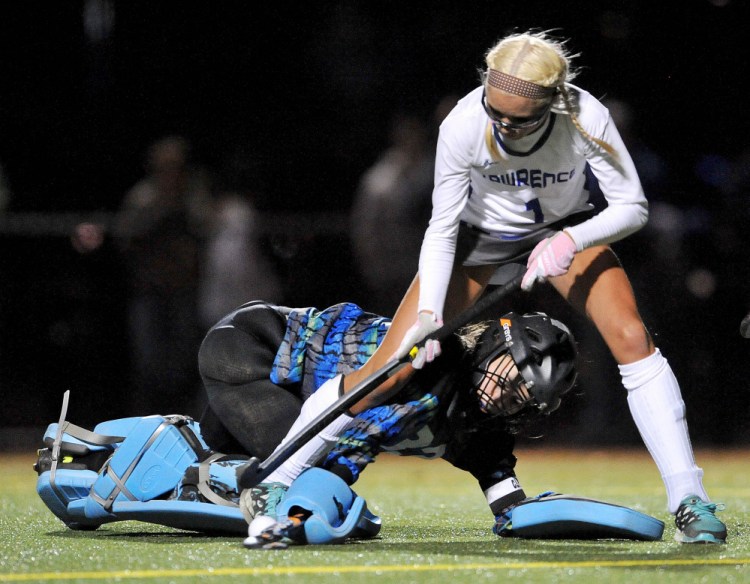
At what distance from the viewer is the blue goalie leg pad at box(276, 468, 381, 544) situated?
2705mm

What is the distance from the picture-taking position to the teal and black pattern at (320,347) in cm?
320

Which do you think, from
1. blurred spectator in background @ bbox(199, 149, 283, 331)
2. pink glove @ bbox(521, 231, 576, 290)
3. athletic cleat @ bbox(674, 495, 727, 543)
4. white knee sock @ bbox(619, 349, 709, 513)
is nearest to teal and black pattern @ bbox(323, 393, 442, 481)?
pink glove @ bbox(521, 231, 576, 290)

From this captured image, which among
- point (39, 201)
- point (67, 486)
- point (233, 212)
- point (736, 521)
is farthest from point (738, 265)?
point (67, 486)

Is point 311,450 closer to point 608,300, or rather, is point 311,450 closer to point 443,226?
point 443,226

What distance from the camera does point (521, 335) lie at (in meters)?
2.97

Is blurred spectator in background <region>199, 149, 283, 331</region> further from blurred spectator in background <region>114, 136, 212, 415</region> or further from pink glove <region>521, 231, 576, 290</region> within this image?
pink glove <region>521, 231, 576, 290</region>

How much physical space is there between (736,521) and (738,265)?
3178mm

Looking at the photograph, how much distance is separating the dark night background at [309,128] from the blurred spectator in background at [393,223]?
0.36 ft

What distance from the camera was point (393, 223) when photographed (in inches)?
249

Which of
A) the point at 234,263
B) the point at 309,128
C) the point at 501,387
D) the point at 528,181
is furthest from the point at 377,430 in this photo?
the point at 309,128

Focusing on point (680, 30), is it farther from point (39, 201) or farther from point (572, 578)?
point (572, 578)

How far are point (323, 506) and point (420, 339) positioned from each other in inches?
19.5

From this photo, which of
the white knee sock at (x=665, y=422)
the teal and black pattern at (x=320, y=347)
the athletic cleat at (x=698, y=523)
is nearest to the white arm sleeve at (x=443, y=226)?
the teal and black pattern at (x=320, y=347)

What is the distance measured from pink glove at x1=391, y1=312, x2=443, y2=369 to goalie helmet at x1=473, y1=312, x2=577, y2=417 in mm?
140
